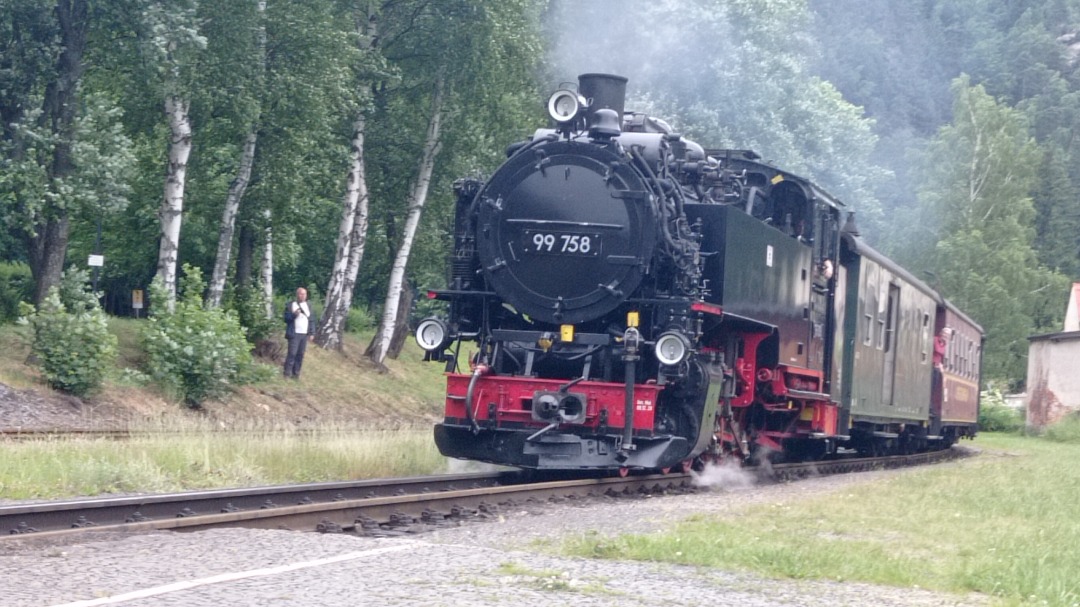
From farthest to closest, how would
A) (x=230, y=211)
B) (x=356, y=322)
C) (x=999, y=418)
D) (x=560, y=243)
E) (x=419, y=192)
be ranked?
1. (x=999, y=418)
2. (x=356, y=322)
3. (x=419, y=192)
4. (x=230, y=211)
5. (x=560, y=243)

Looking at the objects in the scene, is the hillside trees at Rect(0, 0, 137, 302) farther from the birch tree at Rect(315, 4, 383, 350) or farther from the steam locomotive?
the steam locomotive

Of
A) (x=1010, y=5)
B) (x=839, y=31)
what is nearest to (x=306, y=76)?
(x=839, y=31)

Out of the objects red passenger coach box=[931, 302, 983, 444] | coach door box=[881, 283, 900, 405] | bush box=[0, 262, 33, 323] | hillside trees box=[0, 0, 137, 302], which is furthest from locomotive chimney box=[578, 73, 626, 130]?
bush box=[0, 262, 33, 323]

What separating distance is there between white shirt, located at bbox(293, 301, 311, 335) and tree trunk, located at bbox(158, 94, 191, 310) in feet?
7.91

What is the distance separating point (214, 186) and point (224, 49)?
17.7ft

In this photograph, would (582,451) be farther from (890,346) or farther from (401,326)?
(401,326)

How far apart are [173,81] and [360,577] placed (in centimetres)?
1368

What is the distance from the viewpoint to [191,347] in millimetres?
18562

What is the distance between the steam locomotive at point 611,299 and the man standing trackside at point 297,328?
31.3ft

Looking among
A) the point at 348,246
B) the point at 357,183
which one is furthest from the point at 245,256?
the point at 357,183

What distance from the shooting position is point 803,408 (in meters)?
14.5

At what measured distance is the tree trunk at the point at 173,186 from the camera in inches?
761

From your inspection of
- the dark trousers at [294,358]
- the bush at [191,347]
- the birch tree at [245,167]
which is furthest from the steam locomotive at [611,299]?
the dark trousers at [294,358]

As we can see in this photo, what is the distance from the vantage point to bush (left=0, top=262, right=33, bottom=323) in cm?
2604
